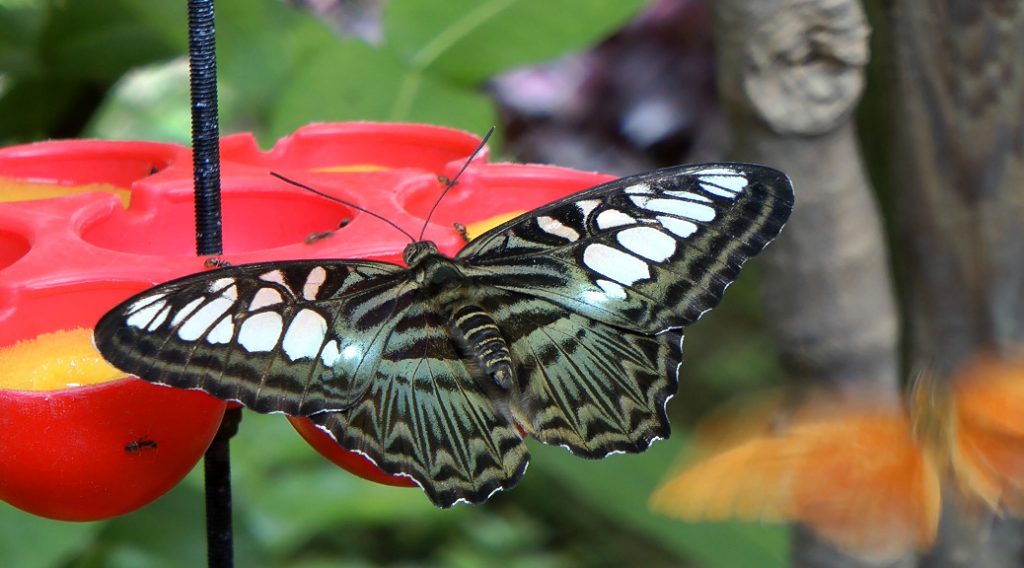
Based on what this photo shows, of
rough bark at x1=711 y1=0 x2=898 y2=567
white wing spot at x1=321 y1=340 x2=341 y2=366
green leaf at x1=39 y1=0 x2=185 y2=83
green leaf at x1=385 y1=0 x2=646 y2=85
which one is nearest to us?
white wing spot at x1=321 y1=340 x2=341 y2=366

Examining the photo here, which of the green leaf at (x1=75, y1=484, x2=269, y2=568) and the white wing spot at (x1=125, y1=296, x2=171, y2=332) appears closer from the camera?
the white wing spot at (x1=125, y1=296, x2=171, y2=332)

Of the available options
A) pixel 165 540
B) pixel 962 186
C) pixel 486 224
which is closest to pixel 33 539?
pixel 165 540

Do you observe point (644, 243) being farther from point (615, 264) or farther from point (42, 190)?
point (42, 190)

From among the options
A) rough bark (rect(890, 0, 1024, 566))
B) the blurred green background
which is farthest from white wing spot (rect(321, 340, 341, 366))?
rough bark (rect(890, 0, 1024, 566))

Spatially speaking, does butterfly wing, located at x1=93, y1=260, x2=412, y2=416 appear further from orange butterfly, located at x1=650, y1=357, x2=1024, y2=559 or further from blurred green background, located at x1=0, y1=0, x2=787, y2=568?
blurred green background, located at x1=0, y1=0, x2=787, y2=568

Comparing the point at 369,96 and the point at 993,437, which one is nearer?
the point at 993,437

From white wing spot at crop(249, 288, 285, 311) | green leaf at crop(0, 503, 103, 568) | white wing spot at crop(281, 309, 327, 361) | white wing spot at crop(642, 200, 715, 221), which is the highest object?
white wing spot at crop(249, 288, 285, 311)
